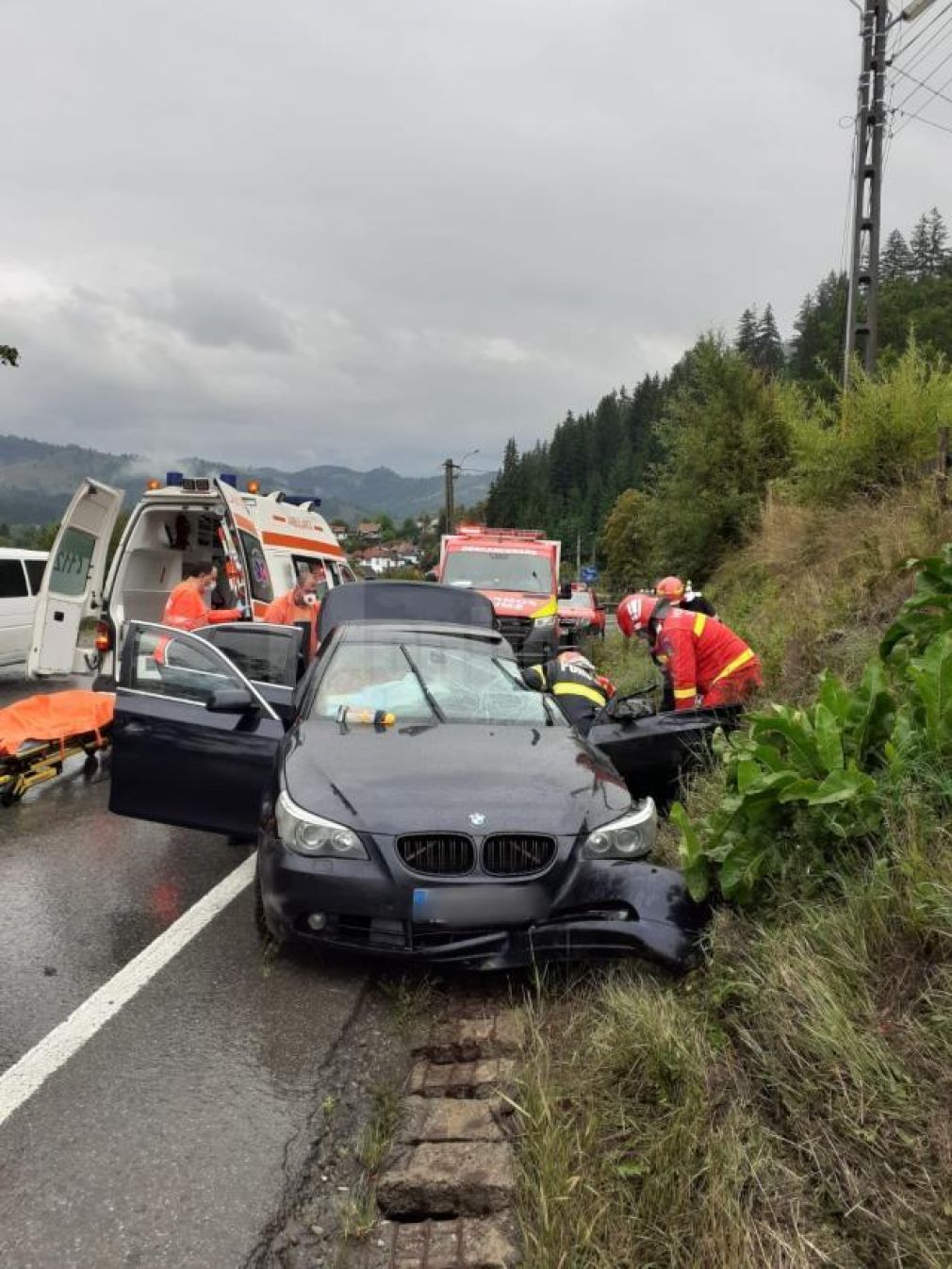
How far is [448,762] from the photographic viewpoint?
4121 mm

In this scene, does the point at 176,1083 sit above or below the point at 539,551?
below

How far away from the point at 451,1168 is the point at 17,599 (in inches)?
483

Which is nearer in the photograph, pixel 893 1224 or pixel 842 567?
pixel 893 1224

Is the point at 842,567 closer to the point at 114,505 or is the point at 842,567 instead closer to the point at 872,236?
the point at 114,505

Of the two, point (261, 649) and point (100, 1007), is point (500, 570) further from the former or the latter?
point (100, 1007)

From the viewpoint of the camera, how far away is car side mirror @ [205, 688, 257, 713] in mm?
4895

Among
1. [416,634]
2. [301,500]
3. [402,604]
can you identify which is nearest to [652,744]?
[416,634]

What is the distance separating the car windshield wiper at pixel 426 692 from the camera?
4864 mm

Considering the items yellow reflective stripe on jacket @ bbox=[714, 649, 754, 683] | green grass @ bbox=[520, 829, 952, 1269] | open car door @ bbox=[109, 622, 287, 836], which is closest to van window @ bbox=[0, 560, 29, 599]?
open car door @ bbox=[109, 622, 287, 836]

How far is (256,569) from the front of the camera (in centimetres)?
1046

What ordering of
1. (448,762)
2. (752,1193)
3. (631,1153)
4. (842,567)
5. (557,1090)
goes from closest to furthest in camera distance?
(752,1193), (631,1153), (557,1090), (448,762), (842,567)

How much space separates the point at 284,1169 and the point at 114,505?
929 cm

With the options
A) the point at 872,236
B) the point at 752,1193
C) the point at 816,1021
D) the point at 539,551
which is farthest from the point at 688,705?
the point at 872,236

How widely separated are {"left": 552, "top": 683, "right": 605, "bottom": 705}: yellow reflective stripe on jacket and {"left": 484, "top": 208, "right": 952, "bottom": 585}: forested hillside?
6120 mm
